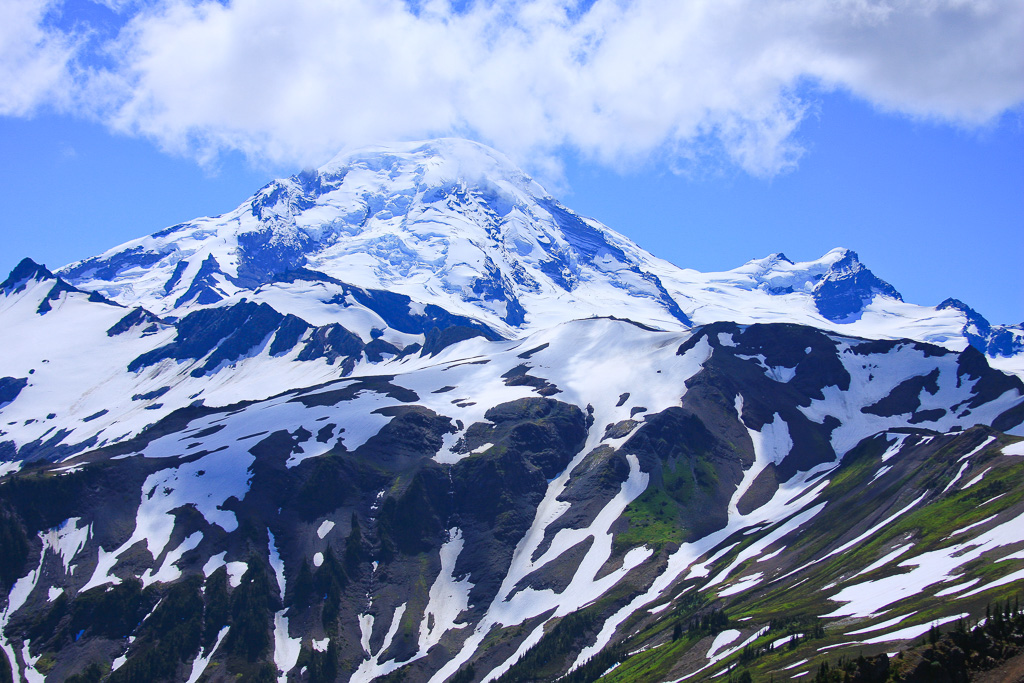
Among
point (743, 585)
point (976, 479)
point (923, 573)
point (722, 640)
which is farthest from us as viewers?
point (743, 585)

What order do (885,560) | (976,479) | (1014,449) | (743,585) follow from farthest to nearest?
(1014,449)
(743,585)
(976,479)
(885,560)

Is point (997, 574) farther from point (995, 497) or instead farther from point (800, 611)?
point (995, 497)

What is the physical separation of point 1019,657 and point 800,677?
40128 millimetres

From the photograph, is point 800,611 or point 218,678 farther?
point 218,678

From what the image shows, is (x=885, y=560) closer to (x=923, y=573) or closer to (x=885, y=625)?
(x=923, y=573)

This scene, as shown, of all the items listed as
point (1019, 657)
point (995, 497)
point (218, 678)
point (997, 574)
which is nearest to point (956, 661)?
point (1019, 657)

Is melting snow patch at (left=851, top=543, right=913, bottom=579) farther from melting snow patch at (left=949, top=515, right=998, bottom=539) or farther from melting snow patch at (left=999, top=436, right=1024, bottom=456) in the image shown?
melting snow patch at (left=999, top=436, right=1024, bottom=456)

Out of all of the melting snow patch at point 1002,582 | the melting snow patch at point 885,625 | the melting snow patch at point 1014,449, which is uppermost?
the melting snow patch at point 1014,449

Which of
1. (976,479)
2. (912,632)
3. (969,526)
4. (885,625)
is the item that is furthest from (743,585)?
(912,632)

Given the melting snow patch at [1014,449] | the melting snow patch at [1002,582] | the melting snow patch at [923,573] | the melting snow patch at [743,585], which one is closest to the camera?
the melting snow patch at [1002,582]

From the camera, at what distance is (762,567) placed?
195m

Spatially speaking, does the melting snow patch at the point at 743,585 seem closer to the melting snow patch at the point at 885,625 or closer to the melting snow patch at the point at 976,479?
the melting snow patch at the point at 976,479

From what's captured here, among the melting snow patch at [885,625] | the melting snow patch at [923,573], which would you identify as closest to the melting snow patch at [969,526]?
the melting snow patch at [923,573]

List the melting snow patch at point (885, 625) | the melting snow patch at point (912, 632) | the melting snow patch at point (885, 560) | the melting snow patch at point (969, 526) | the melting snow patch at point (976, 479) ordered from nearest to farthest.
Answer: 1. the melting snow patch at point (912, 632)
2. the melting snow patch at point (885, 625)
3. the melting snow patch at point (969, 526)
4. the melting snow patch at point (885, 560)
5. the melting snow patch at point (976, 479)
